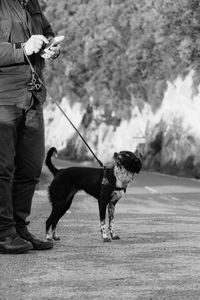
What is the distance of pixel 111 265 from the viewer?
23.1ft

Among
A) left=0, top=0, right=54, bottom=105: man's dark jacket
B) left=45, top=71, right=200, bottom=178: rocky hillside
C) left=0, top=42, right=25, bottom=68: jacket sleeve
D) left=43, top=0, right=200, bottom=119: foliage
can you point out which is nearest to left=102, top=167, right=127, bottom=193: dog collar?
left=0, top=0, right=54, bottom=105: man's dark jacket

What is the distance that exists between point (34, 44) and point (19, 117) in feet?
2.35

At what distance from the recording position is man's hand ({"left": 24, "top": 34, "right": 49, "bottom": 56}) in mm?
7910

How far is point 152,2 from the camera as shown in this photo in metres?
42.9

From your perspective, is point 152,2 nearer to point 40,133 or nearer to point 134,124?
point 134,124

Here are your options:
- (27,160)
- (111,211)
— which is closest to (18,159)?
(27,160)

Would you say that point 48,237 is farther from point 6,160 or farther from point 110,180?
point 6,160

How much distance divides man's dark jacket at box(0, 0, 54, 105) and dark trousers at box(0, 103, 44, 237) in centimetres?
13

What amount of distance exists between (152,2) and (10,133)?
3570cm

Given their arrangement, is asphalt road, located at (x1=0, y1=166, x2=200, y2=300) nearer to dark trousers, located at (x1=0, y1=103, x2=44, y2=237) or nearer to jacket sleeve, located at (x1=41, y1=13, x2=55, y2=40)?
dark trousers, located at (x1=0, y1=103, x2=44, y2=237)

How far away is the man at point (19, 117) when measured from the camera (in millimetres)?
8023

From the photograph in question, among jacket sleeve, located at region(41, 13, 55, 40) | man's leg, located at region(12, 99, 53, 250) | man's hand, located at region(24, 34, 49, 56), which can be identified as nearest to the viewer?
man's hand, located at region(24, 34, 49, 56)

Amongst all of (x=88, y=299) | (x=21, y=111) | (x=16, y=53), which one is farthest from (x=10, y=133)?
(x=88, y=299)

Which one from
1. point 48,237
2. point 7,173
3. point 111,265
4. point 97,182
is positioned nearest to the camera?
point 111,265
